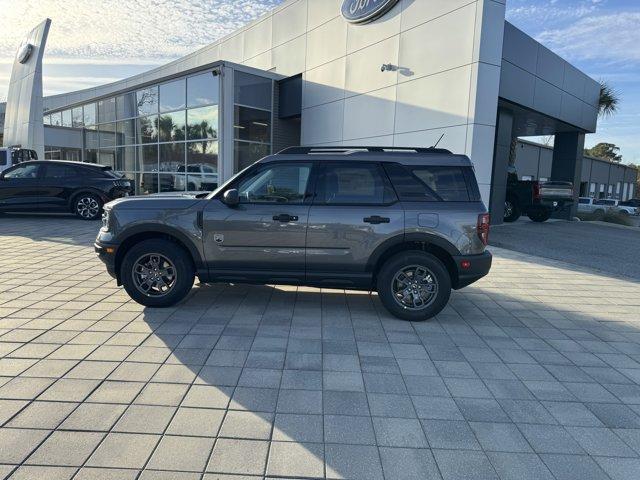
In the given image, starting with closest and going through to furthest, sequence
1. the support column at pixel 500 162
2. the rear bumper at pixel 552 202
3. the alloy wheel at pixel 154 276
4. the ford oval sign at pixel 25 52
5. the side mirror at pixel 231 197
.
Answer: the side mirror at pixel 231 197 < the alloy wheel at pixel 154 276 < the support column at pixel 500 162 < the rear bumper at pixel 552 202 < the ford oval sign at pixel 25 52

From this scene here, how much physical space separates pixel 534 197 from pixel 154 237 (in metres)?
14.3

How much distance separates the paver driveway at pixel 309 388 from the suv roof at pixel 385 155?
1.82 metres

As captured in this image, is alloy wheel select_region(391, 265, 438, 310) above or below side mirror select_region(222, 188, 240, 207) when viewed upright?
below

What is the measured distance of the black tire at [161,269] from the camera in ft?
16.7

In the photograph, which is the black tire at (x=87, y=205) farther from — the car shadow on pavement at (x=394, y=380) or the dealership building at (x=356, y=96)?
the car shadow on pavement at (x=394, y=380)

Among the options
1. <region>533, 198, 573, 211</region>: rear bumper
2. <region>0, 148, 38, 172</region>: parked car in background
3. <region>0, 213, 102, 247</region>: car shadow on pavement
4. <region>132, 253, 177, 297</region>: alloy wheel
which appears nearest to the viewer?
<region>132, 253, 177, 297</region>: alloy wheel

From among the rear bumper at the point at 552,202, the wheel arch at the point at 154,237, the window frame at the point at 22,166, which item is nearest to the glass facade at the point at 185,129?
the window frame at the point at 22,166

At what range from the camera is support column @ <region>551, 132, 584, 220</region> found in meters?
18.6

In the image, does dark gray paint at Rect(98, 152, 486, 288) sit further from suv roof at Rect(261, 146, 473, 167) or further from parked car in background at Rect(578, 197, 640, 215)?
parked car in background at Rect(578, 197, 640, 215)

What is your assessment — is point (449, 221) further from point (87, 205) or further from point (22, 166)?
point (22, 166)

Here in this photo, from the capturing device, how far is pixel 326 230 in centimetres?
493

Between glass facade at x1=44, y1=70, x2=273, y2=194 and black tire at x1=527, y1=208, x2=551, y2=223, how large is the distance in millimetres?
10628

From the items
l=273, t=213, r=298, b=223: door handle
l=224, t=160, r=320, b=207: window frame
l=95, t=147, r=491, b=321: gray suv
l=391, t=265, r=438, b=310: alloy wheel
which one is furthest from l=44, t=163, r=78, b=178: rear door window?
l=391, t=265, r=438, b=310: alloy wheel

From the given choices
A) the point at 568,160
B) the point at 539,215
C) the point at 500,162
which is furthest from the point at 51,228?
the point at 568,160
